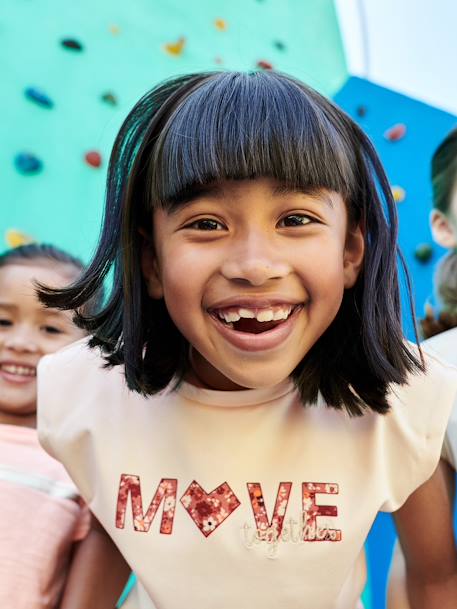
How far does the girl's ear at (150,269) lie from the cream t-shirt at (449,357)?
1.41 feet

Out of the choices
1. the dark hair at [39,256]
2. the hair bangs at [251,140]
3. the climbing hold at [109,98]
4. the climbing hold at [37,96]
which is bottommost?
the dark hair at [39,256]

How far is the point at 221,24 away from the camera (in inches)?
85.9

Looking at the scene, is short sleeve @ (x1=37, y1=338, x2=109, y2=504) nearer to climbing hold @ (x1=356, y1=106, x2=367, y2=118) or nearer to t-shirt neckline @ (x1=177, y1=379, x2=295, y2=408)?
t-shirt neckline @ (x1=177, y1=379, x2=295, y2=408)

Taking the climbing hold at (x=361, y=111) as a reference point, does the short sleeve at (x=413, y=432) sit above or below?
below

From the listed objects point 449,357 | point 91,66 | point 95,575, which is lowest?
point 95,575

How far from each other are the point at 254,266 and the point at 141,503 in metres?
0.38

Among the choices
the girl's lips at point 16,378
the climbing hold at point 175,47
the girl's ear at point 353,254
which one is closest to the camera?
the girl's ear at point 353,254

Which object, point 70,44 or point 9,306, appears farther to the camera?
point 70,44

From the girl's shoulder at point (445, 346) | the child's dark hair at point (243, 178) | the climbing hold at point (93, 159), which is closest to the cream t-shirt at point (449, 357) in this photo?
the girl's shoulder at point (445, 346)

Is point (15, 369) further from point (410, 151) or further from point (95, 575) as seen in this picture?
point (410, 151)

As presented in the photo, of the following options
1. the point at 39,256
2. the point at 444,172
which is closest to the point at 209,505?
the point at 39,256

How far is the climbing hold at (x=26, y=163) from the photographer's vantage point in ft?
6.01

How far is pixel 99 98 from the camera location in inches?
78.2

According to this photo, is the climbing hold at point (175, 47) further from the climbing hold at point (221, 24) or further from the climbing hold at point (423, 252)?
the climbing hold at point (423, 252)
